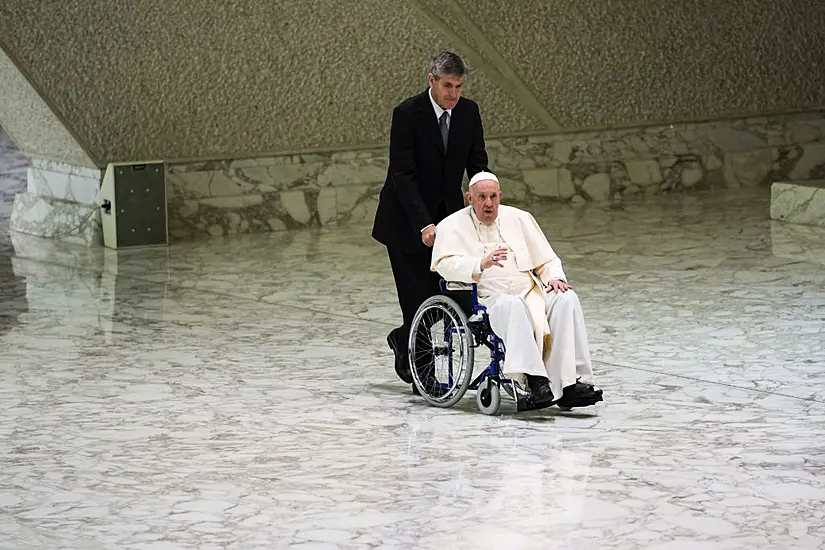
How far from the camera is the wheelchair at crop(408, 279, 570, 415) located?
4840mm

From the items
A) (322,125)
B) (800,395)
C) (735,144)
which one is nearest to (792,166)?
(735,144)

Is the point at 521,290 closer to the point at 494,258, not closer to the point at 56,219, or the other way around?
the point at 494,258

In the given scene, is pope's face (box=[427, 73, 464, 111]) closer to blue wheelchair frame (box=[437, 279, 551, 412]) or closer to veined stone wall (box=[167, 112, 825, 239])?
blue wheelchair frame (box=[437, 279, 551, 412])

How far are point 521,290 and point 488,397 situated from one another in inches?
14.3

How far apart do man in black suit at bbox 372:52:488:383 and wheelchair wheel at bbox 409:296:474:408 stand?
0.18m

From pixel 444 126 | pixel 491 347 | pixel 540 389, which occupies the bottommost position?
pixel 540 389

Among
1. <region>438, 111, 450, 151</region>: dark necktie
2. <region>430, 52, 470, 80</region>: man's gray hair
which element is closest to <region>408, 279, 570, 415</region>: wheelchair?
<region>438, 111, 450, 151</region>: dark necktie

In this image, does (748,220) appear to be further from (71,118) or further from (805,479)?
(805,479)

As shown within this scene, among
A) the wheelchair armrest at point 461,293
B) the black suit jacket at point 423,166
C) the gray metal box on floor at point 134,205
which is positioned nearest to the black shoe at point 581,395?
the wheelchair armrest at point 461,293

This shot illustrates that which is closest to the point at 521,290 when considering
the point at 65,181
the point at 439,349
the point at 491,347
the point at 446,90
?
the point at 491,347

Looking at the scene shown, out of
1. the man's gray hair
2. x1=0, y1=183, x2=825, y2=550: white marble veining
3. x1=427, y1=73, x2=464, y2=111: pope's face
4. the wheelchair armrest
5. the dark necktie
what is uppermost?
the man's gray hair

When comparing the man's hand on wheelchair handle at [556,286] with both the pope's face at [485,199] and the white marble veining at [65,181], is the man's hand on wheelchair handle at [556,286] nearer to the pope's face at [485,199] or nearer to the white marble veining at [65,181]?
the pope's face at [485,199]

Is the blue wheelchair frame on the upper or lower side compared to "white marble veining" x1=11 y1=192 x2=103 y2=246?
lower

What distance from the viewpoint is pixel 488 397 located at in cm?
493
